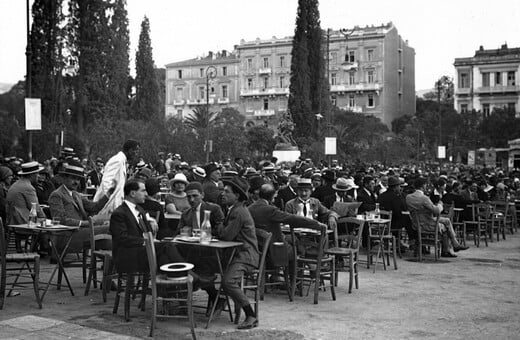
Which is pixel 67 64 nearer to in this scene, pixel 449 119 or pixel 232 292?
pixel 449 119

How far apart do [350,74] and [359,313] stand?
245ft

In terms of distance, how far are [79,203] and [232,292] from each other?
12.8 ft

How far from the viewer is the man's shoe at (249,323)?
711 cm

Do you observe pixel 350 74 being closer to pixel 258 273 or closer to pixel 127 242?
pixel 258 273

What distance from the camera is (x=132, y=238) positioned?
23.2ft

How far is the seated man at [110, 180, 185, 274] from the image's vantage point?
23.3ft

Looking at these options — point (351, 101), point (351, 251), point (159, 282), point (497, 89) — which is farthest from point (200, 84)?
point (159, 282)

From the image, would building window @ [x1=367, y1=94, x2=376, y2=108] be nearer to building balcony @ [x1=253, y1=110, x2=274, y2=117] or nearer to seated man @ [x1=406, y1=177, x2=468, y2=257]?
building balcony @ [x1=253, y1=110, x2=274, y2=117]

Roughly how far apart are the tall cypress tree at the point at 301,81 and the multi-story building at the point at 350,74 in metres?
21.4

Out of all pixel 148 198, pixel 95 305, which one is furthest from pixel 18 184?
pixel 95 305

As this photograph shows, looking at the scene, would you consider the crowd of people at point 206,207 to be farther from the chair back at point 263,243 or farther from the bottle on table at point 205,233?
the bottle on table at point 205,233

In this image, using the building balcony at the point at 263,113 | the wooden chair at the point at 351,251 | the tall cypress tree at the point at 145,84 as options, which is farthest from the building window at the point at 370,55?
the wooden chair at the point at 351,251

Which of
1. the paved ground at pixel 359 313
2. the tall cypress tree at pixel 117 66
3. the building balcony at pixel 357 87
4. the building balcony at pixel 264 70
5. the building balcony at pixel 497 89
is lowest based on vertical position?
the paved ground at pixel 359 313

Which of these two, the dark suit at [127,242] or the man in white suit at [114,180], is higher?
the man in white suit at [114,180]
